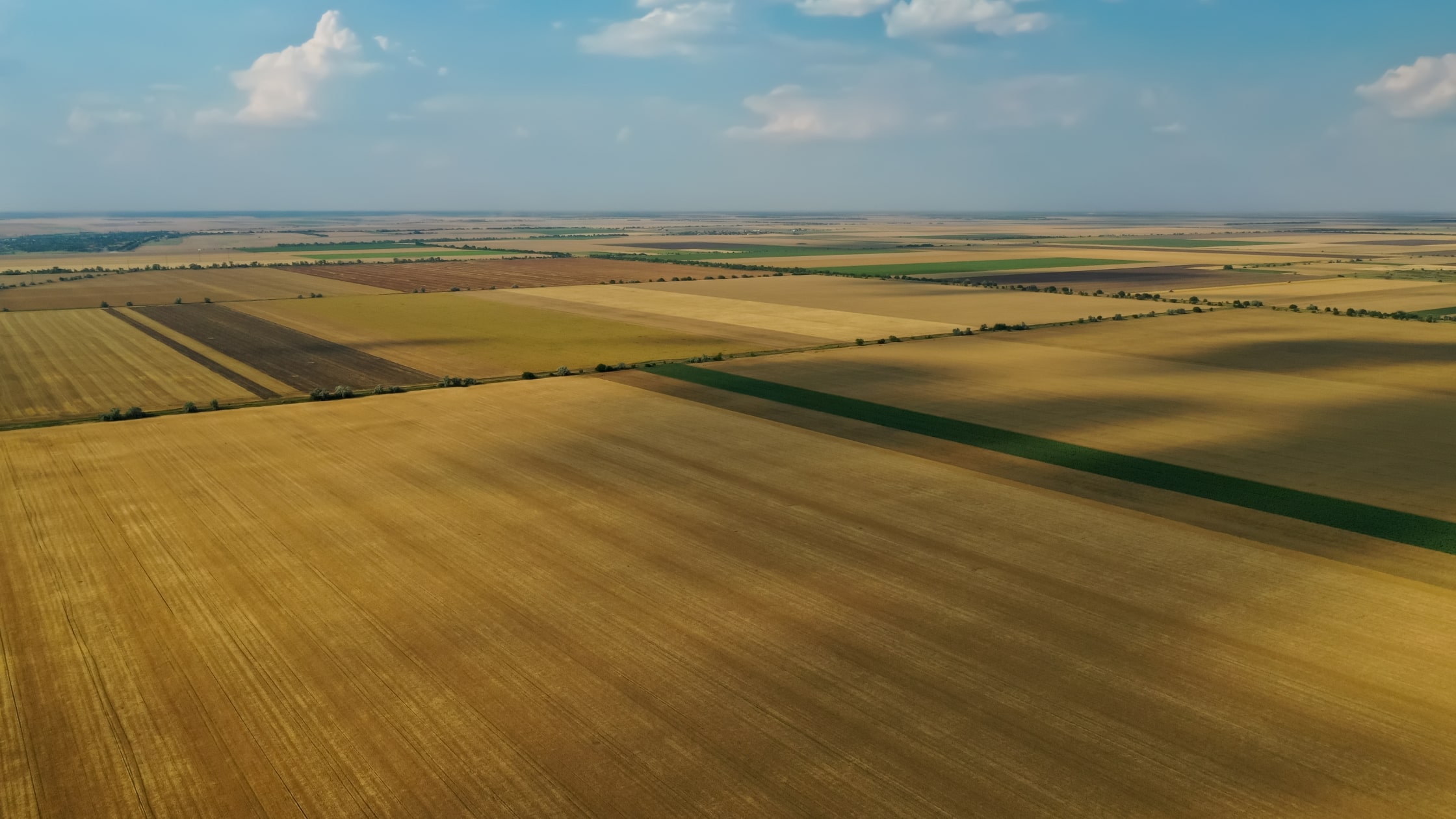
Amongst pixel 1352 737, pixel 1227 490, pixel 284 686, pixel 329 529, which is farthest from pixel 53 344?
pixel 1352 737

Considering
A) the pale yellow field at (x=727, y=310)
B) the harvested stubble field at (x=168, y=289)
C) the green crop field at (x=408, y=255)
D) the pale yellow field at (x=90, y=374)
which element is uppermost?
the green crop field at (x=408, y=255)

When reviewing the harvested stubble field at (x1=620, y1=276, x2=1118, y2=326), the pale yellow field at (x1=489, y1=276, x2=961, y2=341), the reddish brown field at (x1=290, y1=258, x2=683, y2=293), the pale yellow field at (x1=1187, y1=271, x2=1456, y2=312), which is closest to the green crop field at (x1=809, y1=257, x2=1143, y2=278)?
the harvested stubble field at (x1=620, y1=276, x2=1118, y2=326)

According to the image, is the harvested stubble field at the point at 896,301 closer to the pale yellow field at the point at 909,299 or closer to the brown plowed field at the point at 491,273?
the pale yellow field at the point at 909,299

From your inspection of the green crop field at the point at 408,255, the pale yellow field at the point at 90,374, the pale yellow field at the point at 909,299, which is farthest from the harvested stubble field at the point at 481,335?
the green crop field at the point at 408,255

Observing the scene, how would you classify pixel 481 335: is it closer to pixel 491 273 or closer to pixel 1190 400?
pixel 1190 400

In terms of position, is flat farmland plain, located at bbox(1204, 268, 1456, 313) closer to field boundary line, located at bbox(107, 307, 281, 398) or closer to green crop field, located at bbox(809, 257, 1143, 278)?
green crop field, located at bbox(809, 257, 1143, 278)

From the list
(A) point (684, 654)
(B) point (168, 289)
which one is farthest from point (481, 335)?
(B) point (168, 289)
